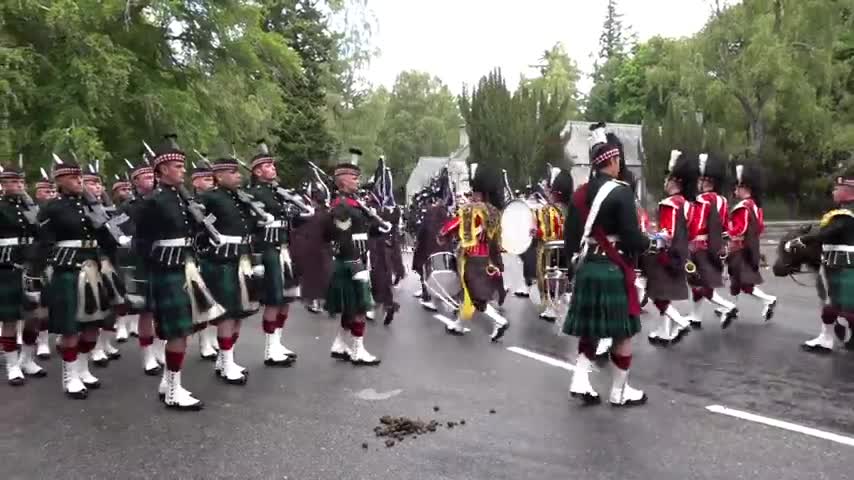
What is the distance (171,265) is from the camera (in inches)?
251

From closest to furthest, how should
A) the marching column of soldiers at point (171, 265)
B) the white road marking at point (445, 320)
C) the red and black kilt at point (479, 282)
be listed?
1. the marching column of soldiers at point (171, 265)
2. the red and black kilt at point (479, 282)
3. the white road marking at point (445, 320)

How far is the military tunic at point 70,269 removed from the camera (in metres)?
6.89

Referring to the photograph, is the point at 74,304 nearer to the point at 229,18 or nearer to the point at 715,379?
the point at 715,379

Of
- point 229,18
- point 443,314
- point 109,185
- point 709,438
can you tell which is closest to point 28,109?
point 109,185

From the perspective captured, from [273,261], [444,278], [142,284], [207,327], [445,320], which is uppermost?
[273,261]

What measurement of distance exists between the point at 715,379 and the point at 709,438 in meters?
1.78

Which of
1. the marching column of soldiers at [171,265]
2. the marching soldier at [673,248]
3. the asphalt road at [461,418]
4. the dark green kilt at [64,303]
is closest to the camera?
the asphalt road at [461,418]

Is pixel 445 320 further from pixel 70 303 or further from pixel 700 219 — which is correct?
pixel 70 303

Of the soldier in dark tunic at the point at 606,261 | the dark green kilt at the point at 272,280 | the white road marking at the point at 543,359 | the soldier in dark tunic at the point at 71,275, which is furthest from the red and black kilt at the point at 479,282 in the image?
the soldier in dark tunic at the point at 71,275

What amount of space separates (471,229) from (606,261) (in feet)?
10.0

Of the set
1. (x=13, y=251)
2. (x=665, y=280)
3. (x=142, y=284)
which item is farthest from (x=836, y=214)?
(x=13, y=251)

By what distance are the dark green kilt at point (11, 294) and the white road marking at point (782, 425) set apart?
5921 millimetres

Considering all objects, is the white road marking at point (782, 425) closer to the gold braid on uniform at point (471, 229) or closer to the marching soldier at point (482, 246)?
the marching soldier at point (482, 246)

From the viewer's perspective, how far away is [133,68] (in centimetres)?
1436
